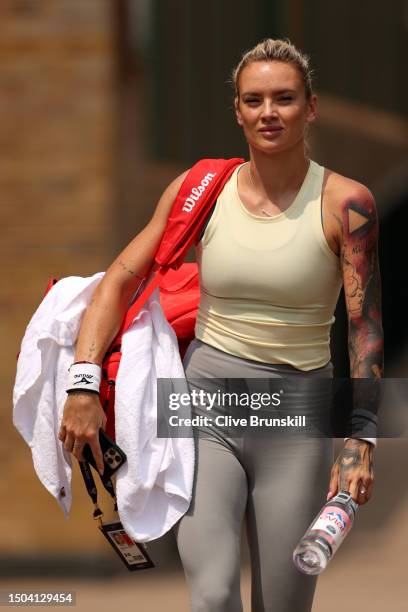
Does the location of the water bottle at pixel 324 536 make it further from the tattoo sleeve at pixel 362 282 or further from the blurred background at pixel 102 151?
the blurred background at pixel 102 151

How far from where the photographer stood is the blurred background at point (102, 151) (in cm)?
812

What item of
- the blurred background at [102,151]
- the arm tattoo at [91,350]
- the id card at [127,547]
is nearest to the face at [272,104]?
the arm tattoo at [91,350]

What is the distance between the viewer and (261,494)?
3.88 meters

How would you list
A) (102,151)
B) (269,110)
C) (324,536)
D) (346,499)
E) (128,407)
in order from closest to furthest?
1. (324,536)
2. (346,499)
3. (269,110)
4. (128,407)
5. (102,151)

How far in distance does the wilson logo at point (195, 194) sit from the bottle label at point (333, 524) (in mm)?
918

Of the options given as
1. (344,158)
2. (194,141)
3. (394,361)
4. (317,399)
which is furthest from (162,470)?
(394,361)

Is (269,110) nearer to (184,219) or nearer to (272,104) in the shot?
(272,104)

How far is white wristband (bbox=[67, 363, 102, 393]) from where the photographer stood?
3.84 meters

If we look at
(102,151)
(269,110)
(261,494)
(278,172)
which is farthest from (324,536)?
Answer: (102,151)

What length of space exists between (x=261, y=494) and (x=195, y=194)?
2.79 feet

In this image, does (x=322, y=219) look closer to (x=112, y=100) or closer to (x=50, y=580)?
(x=112, y=100)

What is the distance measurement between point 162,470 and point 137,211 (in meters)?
4.88

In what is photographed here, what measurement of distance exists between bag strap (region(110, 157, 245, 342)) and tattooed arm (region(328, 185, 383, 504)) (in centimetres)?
39

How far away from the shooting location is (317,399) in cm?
396
